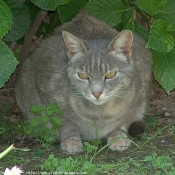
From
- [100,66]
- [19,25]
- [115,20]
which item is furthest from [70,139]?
[19,25]

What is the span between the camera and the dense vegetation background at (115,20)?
11.7 feet

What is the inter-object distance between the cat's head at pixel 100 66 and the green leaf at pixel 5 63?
0.53 meters

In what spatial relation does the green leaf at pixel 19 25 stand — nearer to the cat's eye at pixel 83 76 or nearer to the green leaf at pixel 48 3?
the green leaf at pixel 48 3

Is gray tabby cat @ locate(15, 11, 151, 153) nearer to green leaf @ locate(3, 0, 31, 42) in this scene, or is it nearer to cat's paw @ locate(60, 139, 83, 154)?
cat's paw @ locate(60, 139, 83, 154)

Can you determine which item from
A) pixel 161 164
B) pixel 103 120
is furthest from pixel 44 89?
pixel 161 164

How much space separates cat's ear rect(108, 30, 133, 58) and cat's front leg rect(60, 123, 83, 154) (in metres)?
0.73

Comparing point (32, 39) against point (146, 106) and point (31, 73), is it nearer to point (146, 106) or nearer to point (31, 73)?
point (31, 73)

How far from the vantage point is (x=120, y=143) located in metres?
4.02

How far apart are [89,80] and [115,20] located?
0.71m

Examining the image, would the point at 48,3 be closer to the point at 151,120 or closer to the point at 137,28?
the point at 137,28

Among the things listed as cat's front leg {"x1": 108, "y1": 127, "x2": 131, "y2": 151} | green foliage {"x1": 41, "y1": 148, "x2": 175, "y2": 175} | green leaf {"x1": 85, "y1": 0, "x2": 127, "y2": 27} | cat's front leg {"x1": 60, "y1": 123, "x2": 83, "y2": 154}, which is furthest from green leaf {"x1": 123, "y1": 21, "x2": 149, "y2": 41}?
green foliage {"x1": 41, "y1": 148, "x2": 175, "y2": 175}

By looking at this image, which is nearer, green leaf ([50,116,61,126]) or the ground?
the ground

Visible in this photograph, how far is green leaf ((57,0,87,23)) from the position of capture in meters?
4.65

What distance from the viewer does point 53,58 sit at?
430cm
